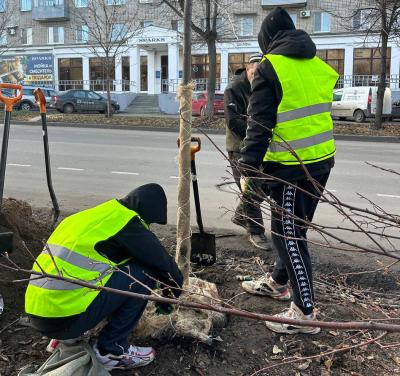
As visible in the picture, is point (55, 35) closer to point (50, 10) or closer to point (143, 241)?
point (50, 10)

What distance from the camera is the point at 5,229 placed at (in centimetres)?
371

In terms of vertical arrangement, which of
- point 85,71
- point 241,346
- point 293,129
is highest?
point 85,71

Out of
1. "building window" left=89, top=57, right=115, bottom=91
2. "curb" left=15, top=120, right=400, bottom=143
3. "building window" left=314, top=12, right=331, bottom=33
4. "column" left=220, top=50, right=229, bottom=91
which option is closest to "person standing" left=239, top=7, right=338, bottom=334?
"curb" left=15, top=120, right=400, bottom=143

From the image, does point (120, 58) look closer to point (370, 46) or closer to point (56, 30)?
point (56, 30)

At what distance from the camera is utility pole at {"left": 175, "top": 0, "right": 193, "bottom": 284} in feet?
10.5

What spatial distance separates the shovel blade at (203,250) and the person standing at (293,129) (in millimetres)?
1036

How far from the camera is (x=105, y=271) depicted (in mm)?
2443

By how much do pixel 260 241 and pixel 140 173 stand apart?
15.7ft

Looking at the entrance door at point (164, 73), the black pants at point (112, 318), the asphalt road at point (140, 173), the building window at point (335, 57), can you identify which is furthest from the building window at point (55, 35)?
the black pants at point (112, 318)

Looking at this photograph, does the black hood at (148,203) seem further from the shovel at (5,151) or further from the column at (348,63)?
the column at (348,63)

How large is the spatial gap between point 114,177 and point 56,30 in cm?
3697

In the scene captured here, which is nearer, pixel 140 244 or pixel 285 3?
pixel 140 244

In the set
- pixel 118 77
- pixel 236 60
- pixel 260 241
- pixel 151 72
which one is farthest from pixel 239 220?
Answer: pixel 118 77

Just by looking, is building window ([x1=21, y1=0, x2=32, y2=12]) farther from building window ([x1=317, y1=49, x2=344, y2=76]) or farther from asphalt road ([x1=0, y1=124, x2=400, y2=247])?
asphalt road ([x1=0, y1=124, x2=400, y2=247])
